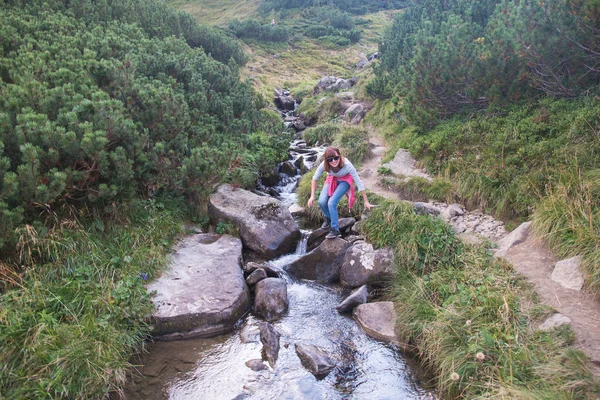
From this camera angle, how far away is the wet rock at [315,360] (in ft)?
18.4

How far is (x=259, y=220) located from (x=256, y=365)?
13.2 feet

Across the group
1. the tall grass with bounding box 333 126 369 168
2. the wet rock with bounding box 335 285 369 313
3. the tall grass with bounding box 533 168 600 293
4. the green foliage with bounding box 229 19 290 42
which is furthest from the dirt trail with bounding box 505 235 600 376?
the green foliage with bounding box 229 19 290 42

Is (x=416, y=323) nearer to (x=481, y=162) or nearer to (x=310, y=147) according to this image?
(x=481, y=162)

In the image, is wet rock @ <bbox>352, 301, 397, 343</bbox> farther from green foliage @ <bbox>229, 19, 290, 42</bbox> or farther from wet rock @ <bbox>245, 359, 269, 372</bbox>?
green foliage @ <bbox>229, 19, 290, 42</bbox>

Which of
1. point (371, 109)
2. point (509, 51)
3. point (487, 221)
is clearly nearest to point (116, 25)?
point (371, 109)

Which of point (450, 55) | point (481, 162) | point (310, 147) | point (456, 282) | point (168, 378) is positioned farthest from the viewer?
point (310, 147)

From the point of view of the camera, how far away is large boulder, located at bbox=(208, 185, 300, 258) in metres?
9.05

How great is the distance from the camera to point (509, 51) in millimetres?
9406

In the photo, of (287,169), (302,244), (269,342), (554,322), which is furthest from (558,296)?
(287,169)

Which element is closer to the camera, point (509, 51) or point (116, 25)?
point (509, 51)

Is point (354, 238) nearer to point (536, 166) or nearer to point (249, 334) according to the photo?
point (249, 334)

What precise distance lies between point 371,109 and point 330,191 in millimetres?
11076

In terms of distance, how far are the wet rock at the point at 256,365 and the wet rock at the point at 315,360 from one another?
545 mm

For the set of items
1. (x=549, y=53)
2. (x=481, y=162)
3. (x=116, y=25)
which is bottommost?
(x=481, y=162)
